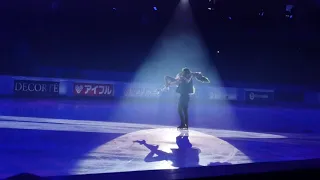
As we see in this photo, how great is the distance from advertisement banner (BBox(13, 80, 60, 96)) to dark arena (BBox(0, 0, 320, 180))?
0.15 ft

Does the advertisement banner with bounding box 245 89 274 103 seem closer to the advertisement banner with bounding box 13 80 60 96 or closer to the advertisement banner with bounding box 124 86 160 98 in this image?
the advertisement banner with bounding box 124 86 160 98

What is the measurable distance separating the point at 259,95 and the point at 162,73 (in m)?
5.74

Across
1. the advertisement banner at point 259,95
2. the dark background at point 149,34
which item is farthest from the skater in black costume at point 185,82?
the dark background at point 149,34

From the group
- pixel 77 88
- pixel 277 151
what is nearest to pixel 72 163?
pixel 277 151

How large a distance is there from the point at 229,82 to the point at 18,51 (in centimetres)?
1237

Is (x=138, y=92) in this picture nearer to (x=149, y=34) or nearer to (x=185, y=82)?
(x=149, y=34)

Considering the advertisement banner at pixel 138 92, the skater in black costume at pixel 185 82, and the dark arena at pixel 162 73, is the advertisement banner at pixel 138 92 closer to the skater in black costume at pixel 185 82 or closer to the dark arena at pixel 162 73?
the dark arena at pixel 162 73

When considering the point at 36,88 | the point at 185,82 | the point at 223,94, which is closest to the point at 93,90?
the point at 36,88

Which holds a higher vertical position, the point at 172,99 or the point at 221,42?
the point at 221,42

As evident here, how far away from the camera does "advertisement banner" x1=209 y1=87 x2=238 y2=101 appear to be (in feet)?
58.8

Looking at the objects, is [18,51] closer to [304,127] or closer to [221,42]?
[221,42]

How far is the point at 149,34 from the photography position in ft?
74.4

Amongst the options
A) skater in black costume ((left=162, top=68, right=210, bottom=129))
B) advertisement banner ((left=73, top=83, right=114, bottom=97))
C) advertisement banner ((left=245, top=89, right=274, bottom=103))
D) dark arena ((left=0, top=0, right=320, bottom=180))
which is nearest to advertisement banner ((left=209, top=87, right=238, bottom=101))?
dark arena ((left=0, top=0, right=320, bottom=180))

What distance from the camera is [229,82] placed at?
797 inches
